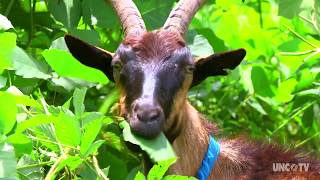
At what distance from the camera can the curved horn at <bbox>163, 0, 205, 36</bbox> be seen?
152 inches

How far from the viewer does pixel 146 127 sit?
3.17 m

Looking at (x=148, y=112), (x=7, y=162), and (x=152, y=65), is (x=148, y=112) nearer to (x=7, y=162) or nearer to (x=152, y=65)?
(x=152, y=65)

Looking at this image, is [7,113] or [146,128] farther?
[146,128]

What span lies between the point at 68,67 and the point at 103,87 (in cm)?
194

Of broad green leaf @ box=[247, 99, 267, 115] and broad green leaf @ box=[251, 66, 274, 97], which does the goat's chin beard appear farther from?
broad green leaf @ box=[247, 99, 267, 115]

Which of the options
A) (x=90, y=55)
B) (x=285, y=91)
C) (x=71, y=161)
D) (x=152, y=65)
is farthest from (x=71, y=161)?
(x=285, y=91)

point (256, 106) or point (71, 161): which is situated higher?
point (71, 161)

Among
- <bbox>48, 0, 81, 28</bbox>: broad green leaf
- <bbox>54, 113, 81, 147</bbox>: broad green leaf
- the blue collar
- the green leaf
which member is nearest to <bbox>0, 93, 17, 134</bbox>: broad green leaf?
<bbox>54, 113, 81, 147</bbox>: broad green leaf

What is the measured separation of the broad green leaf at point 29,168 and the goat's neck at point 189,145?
76 cm

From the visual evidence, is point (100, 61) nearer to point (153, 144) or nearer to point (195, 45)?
point (195, 45)

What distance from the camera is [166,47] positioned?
363 centimetres

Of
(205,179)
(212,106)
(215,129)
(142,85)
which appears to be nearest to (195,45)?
(215,129)

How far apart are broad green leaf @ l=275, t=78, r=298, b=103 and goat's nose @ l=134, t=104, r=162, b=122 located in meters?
2.51

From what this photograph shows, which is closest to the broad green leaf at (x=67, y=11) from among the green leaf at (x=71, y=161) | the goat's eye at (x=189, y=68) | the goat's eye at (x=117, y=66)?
the goat's eye at (x=117, y=66)
